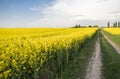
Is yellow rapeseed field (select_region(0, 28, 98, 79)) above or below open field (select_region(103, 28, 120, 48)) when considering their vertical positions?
above

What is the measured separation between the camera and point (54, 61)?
1151 cm

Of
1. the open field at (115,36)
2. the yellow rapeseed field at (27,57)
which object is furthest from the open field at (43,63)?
the open field at (115,36)

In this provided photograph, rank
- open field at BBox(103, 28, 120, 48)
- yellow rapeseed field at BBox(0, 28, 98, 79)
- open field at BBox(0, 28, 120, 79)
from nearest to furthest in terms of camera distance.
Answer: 1. yellow rapeseed field at BBox(0, 28, 98, 79)
2. open field at BBox(0, 28, 120, 79)
3. open field at BBox(103, 28, 120, 48)

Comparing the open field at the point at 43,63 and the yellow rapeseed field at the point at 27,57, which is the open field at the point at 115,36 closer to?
the open field at the point at 43,63

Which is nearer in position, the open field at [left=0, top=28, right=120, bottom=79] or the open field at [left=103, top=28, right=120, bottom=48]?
the open field at [left=0, top=28, right=120, bottom=79]

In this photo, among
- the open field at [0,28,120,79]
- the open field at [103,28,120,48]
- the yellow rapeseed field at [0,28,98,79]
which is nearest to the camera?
the yellow rapeseed field at [0,28,98,79]

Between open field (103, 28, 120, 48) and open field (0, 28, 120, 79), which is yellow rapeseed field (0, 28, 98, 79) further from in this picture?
open field (103, 28, 120, 48)

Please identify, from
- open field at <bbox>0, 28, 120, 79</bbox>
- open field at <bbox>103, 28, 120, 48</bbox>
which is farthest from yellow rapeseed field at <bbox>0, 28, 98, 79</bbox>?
open field at <bbox>103, 28, 120, 48</bbox>

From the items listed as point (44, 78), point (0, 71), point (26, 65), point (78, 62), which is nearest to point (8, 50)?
point (0, 71)

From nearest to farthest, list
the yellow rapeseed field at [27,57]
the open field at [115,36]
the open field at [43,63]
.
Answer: the yellow rapeseed field at [27,57]
the open field at [43,63]
the open field at [115,36]

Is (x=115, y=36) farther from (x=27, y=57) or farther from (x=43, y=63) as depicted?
(x=27, y=57)

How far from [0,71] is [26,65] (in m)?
1.89

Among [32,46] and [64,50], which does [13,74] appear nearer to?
[32,46]

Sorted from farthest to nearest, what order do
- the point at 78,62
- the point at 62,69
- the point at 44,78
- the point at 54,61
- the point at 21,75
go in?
the point at 78,62 → the point at 62,69 → the point at 54,61 → the point at 44,78 → the point at 21,75
